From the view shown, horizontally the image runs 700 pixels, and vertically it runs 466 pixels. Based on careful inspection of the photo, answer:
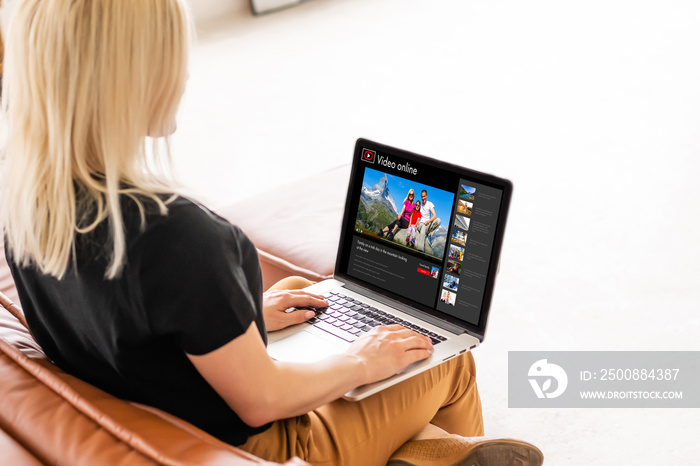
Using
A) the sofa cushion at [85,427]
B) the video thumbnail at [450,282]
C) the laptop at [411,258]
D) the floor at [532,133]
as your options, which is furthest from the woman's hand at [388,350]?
the floor at [532,133]

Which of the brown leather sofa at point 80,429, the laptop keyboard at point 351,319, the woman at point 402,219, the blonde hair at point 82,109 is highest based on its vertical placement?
the blonde hair at point 82,109

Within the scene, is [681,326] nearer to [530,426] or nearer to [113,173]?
[530,426]

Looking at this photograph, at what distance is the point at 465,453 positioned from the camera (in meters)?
1.42

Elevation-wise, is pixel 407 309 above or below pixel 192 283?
below

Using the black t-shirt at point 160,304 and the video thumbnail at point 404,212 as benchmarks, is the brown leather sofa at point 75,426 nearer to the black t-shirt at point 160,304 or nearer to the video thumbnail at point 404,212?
the black t-shirt at point 160,304

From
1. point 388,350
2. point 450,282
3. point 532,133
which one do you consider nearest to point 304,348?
point 388,350

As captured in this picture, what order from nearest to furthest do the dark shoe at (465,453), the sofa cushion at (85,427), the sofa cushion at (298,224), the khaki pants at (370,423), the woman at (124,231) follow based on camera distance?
the sofa cushion at (85,427) < the woman at (124,231) < the khaki pants at (370,423) < the dark shoe at (465,453) < the sofa cushion at (298,224)

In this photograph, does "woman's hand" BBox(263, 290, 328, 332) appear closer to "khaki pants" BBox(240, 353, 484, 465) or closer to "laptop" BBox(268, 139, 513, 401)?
"laptop" BBox(268, 139, 513, 401)

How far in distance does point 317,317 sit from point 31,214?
0.65 metres

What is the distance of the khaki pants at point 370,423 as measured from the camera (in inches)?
47.8

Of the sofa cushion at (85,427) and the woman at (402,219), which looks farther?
the woman at (402,219)

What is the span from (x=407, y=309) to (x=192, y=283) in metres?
0.67

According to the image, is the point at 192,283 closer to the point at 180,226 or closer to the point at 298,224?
the point at 180,226

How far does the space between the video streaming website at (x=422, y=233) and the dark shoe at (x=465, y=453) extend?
22 centimetres
